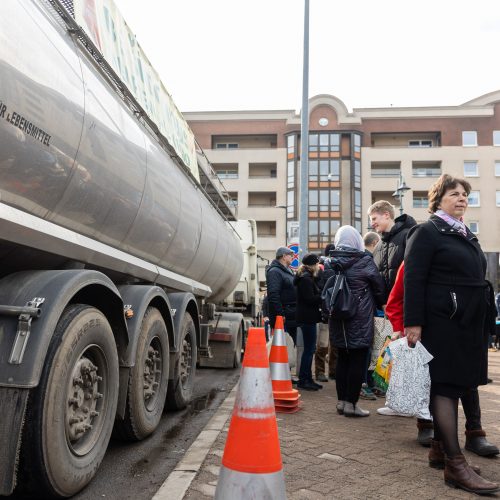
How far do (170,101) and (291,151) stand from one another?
4141 centimetres

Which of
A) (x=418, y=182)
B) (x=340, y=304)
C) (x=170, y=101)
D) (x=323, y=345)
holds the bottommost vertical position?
(x=323, y=345)

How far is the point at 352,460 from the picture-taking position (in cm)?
368

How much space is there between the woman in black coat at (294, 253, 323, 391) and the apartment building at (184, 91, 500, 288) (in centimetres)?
3850

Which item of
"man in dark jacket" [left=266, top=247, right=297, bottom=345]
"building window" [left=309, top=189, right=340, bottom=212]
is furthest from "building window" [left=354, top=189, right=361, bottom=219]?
"man in dark jacket" [left=266, top=247, right=297, bottom=345]

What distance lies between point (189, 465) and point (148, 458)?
0.51m

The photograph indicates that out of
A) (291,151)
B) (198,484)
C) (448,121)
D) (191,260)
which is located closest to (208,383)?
(191,260)

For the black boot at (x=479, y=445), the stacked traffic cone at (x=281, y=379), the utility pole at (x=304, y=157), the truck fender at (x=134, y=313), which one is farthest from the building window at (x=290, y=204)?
the black boot at (x=479, y=445)

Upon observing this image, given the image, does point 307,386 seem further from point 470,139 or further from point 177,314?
point 470,139

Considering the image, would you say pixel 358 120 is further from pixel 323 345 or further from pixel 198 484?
pixel 198 484

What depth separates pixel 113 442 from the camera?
415cm

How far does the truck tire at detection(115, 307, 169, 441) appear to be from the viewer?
3.90 meters

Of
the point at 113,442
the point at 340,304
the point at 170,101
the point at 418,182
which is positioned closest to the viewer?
the point at 113,442

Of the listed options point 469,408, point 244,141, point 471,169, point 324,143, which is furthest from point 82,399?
point 471,169

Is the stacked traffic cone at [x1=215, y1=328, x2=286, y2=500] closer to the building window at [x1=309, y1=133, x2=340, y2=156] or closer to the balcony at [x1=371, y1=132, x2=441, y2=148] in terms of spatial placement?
the building window at [x1=309, y1=133, x2=340, y2=156]
